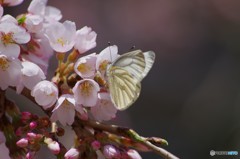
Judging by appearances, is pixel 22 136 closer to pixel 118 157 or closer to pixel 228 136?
pixel 118 157

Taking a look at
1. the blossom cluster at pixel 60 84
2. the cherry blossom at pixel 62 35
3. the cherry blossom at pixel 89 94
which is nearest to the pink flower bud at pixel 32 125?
the blossom cluster at pixel 60 84

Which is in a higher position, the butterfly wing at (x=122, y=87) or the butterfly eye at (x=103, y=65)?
the butterfly eye at (x=103, y=65)

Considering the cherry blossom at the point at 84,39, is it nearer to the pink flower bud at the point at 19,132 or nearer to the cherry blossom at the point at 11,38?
the cherry blossom at the point at 11,38

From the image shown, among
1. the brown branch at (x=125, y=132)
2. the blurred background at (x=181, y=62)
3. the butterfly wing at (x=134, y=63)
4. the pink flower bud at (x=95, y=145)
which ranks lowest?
the blurred background at (x=181, y=62)

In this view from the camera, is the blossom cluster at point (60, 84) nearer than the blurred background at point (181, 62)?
Yes

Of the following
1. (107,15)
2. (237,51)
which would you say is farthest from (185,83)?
(107,15)

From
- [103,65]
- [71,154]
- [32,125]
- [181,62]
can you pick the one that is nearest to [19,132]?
[32,125]

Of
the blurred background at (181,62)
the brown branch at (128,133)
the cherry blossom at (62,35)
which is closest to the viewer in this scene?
the brown branch at (128,133)
